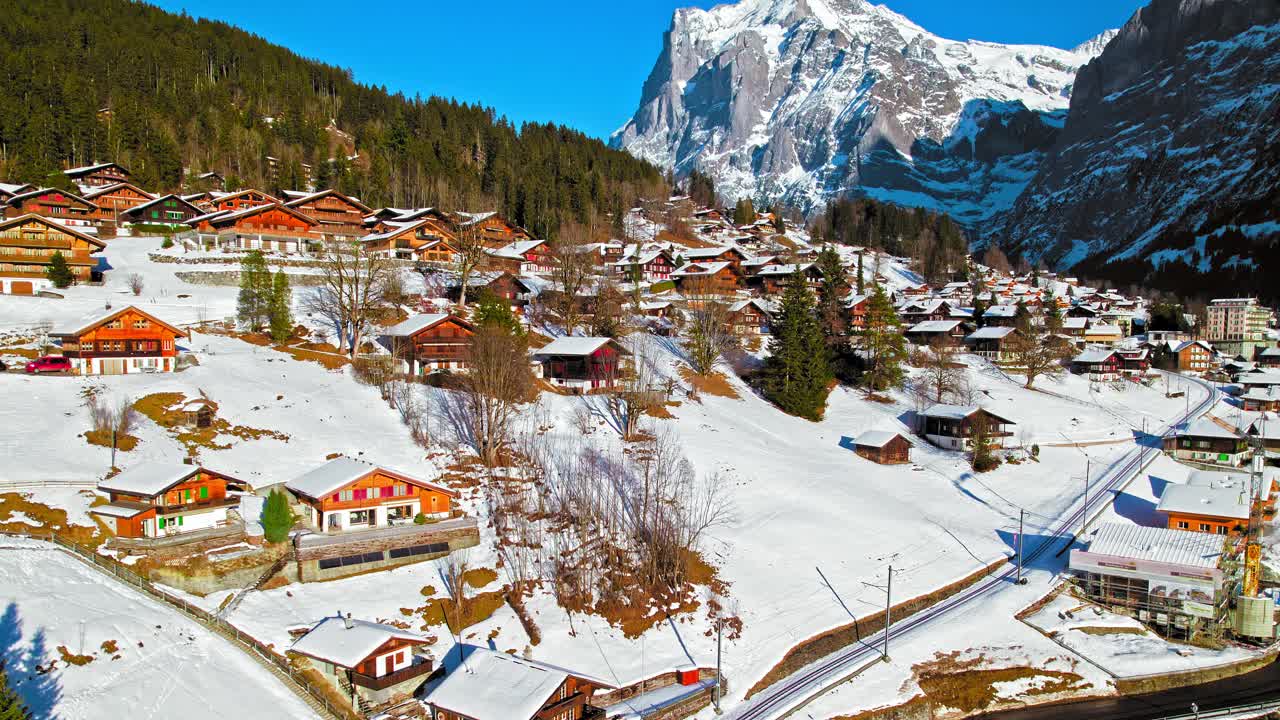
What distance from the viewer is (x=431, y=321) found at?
184 feet

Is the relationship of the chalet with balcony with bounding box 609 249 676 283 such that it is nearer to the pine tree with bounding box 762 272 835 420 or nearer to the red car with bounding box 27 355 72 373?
the pine tree with bounding box 762 272 835 420

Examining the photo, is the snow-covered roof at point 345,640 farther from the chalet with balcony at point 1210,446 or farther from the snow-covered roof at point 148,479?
the chalet with balcony at point 1210,446

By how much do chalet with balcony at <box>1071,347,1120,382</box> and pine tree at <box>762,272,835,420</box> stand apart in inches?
1322

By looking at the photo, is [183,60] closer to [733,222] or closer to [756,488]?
[733,222]

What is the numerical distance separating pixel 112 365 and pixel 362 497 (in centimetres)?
2253

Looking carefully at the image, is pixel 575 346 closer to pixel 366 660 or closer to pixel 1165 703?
pixel 366 660

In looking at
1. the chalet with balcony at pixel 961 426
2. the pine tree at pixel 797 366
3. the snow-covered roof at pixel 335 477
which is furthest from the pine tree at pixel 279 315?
the chalet with balcony at pixel 961 426

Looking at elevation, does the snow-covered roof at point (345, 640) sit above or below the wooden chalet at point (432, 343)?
below

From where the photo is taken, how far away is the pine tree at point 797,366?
62000mm

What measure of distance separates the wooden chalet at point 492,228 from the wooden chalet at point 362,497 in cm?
5542

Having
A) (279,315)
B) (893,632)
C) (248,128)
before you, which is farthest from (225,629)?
(248,128)

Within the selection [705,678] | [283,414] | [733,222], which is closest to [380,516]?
[283,414]

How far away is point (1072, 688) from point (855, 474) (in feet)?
66.2

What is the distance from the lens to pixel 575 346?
58.2 meters
